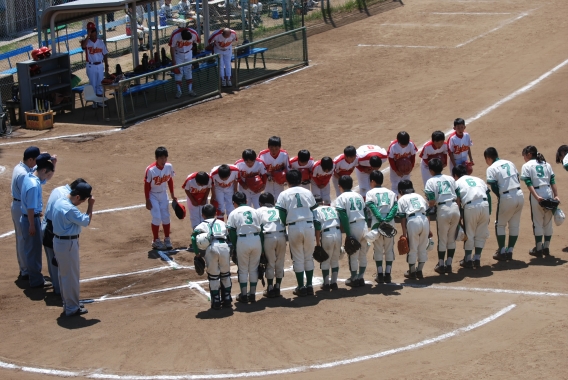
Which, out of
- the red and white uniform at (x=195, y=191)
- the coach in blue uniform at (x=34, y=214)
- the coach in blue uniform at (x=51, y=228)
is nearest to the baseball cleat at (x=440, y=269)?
the red and white uniform at (x=195, y=191)

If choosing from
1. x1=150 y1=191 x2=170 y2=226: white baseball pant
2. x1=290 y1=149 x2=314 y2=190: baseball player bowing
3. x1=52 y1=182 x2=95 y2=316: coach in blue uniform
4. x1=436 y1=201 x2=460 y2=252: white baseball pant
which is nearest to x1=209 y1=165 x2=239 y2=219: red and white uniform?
x1=150 y1=191 x2=170 y2=226: white baseball pant

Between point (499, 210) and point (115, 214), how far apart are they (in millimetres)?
6824

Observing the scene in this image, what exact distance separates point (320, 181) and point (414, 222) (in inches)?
101

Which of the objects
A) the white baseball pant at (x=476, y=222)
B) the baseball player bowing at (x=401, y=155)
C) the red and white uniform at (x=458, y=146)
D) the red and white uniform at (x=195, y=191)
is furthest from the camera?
the red and white uniform at (x=458, y=146)

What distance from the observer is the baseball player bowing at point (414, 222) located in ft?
36.2

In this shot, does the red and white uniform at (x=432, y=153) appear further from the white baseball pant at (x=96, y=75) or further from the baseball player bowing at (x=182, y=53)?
the white baseball pant at (x=96, y=75)

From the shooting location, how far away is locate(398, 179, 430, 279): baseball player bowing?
11031 mm

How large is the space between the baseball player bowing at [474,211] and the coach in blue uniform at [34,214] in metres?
5.59

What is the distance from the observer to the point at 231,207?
13086mm

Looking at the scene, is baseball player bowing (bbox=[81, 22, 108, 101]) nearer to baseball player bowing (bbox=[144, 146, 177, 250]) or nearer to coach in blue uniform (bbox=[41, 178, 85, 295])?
A: baseball player bowing (bbox=[144, 146, 177, 250])

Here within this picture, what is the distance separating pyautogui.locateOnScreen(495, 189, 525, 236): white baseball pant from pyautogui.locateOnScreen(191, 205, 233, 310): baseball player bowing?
4098mm

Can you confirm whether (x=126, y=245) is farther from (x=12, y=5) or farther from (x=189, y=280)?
(x=12, y=5)

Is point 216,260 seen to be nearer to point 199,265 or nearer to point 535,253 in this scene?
point 199,265

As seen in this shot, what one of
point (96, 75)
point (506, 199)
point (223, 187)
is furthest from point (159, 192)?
point (96, 75)
